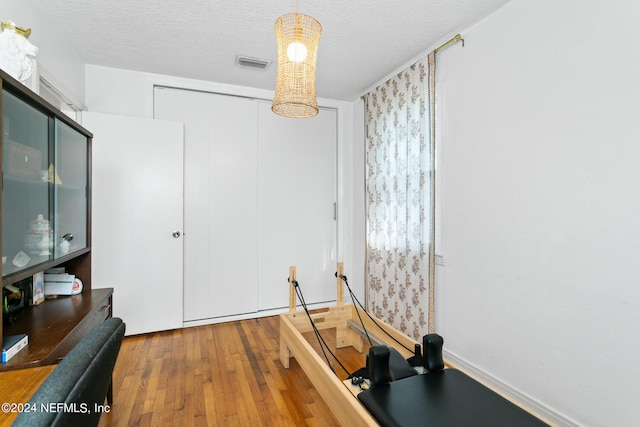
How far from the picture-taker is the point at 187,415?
1811 mm

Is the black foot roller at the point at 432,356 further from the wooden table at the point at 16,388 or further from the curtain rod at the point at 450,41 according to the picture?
the curtain rod at the point at 450,41

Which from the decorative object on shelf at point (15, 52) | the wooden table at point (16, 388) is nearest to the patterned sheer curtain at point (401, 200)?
the wooden table at point (16, 388)

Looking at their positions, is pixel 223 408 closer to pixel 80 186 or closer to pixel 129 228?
pixel 80 186

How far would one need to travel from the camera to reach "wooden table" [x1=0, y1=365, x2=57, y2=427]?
773 millimetres

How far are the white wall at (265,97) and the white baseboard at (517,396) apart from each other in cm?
147

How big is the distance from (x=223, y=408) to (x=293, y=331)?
59cm

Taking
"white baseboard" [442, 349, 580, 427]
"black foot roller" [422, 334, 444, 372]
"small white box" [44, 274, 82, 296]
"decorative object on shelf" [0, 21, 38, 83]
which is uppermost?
"decorative object on shelf" [0, 21, 38, 83]

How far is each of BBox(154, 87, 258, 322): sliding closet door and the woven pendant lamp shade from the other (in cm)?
184

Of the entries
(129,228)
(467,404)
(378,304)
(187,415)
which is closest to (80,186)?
(129,228)

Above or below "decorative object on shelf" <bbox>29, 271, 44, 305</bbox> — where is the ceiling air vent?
above

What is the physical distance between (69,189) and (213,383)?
1.50 metres

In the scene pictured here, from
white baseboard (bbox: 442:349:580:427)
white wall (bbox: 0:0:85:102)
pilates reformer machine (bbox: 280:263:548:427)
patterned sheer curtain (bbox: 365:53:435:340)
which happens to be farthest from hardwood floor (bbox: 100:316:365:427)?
white wall (bbox: 0:0:85:102)

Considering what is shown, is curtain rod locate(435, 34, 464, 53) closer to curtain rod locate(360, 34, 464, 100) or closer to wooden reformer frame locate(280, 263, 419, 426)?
curtain rod locate(360, 34, 464, 100)

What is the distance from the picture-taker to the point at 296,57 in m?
1.59
